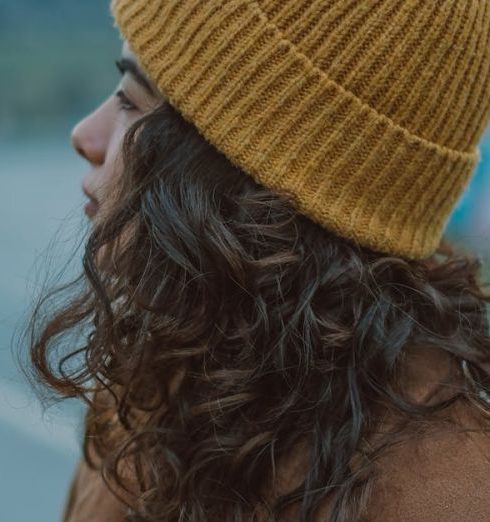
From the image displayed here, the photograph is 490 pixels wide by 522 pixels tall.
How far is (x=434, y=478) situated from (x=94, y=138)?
880 mm

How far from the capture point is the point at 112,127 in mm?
1582

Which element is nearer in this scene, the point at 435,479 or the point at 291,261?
the point at 435,479

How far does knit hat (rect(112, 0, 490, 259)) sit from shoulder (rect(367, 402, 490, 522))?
35cm

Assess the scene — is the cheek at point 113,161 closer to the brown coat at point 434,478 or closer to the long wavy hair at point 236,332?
the long wavy hair at point 236,332

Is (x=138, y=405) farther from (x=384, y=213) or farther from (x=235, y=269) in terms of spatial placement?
(x=384, y=213)

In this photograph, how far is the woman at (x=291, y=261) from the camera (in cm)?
134

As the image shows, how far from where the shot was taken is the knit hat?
1346 mm

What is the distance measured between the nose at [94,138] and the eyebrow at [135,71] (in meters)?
0.12

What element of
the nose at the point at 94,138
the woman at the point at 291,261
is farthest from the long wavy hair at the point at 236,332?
the nose at the point at 94,138

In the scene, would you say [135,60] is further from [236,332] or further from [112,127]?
[236,332]

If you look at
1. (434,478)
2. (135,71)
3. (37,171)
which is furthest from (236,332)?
(37,171)

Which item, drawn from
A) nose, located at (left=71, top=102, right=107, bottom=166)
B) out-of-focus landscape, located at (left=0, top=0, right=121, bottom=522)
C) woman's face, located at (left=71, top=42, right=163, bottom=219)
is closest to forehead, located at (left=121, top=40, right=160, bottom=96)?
woman's face, located at (left=71, top=42, right=163, bottom=219)

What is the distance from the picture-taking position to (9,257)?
4758 millimetres

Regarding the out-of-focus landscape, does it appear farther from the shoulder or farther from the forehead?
the shoulder
